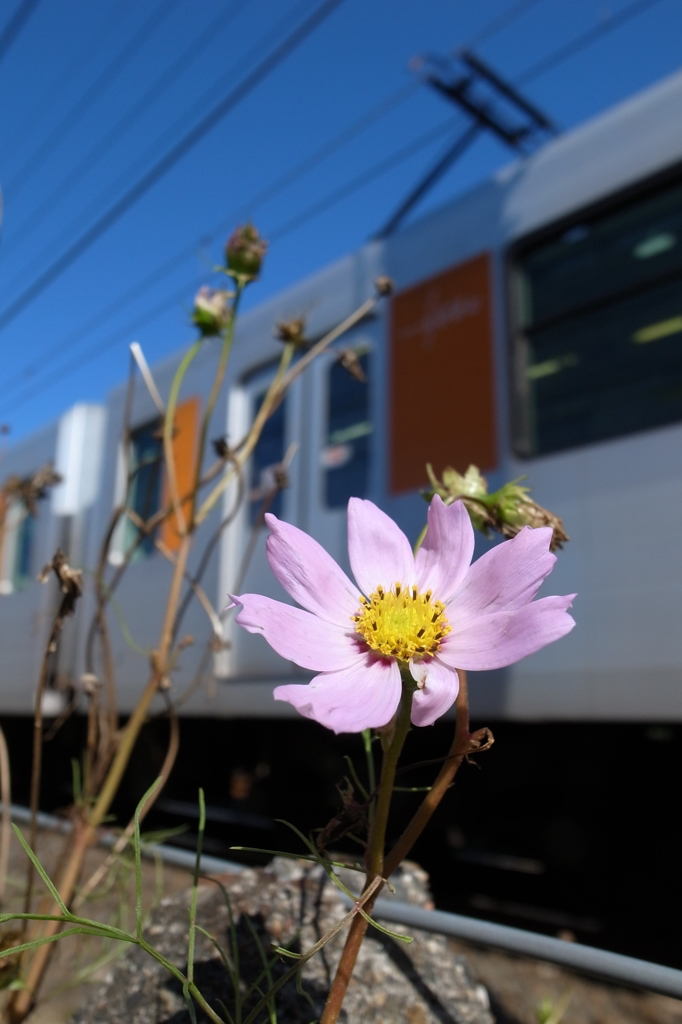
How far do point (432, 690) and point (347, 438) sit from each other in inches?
124

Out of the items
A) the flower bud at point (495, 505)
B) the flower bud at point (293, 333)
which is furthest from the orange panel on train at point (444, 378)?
the flower bud at point (495, 505)

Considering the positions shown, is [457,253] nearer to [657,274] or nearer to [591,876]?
[657,274]

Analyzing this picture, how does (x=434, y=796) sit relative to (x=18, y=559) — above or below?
below

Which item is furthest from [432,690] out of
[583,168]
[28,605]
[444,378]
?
[28,605]

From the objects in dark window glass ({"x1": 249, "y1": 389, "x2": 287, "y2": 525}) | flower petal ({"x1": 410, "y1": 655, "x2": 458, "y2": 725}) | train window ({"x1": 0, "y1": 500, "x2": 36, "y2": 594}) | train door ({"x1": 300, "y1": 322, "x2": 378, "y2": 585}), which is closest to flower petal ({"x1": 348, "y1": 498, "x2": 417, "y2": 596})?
flower petal ({"x1": 410, "y1": 655, "x2": 458, "y2": 725})

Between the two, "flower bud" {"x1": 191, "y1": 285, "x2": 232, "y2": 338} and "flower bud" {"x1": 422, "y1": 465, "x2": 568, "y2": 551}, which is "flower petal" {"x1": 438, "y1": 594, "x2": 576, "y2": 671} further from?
"flower bud" {"x1": 191, "y1": 285, "x2": 232, "y2": 338}

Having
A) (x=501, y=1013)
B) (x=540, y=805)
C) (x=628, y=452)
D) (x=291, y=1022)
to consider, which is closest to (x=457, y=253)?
(x=628, y=452)

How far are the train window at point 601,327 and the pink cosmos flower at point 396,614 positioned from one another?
7.32 ft

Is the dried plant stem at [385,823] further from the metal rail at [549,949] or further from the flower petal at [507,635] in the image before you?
the metal rail at [549,949]

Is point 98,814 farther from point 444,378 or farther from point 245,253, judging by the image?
point 444,378

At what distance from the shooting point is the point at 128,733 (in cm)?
79

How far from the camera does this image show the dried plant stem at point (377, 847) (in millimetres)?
414

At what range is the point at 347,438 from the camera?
3.54m

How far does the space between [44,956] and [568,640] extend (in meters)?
2.07
